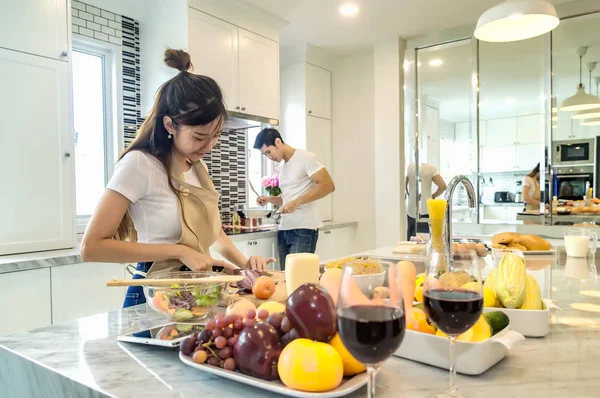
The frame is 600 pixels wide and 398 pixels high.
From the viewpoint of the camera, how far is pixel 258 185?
443 centimetres

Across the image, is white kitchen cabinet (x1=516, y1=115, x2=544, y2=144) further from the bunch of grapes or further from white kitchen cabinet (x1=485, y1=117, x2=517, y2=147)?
the bunch of grapes

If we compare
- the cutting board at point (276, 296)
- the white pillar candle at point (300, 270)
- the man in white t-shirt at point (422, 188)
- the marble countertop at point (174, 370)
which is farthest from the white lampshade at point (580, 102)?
the white pillar candle at point (300, 270)

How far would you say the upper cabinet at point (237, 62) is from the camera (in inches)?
119

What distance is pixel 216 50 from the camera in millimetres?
3141

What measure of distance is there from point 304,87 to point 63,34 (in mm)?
2357

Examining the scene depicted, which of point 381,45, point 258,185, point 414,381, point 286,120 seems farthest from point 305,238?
point 414,381

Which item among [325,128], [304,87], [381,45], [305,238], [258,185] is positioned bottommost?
[305,238]

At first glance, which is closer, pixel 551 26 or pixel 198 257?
pixel 198 257

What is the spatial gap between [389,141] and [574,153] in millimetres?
1553

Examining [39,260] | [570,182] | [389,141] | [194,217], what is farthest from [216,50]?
[570,182]

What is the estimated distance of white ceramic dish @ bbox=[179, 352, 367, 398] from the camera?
1.87 feet

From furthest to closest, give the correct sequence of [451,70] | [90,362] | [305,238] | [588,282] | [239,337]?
[451,70] → [305,238] → [588,282] → [90,362] → [239,337]

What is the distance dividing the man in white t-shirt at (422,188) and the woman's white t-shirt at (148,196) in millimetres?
3279

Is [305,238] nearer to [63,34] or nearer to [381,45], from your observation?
[63,34]
